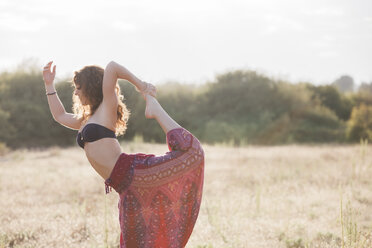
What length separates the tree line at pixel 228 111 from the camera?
20.0 m

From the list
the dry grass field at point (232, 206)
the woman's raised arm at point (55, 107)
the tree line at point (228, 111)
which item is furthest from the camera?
the tree line at point (228, 111)

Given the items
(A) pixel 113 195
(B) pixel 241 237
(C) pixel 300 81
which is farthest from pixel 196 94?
(B) pixel 241 237

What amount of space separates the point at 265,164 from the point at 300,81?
1579 centimetres

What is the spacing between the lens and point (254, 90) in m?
23.9

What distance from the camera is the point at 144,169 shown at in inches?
100.0

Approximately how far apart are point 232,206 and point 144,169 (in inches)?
150

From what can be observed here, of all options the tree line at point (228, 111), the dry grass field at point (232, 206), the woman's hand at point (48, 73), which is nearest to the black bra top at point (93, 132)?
the woman's hand at point (48, 73)

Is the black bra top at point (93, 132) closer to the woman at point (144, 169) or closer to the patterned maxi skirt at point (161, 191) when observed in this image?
the woman at point (144, 169)

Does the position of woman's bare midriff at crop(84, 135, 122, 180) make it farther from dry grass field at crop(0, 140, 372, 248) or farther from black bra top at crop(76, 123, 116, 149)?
dry grass field at crop(0, 140, 372, 248)

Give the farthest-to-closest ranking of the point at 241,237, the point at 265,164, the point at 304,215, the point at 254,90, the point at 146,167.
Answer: the point at 254,90 → the point at 265,164 → the point at 304,215 → the point at 241,237 → the point at 146,167

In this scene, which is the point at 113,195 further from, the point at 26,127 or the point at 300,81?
the point at 300,81

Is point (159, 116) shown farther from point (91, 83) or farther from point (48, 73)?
point (48, 73)

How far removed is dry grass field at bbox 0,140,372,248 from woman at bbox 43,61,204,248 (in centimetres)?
105

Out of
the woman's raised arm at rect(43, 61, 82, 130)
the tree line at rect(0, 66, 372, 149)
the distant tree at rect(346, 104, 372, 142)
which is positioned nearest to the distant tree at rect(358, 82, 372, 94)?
the tree line at rect(0, 66, 372, 149)
